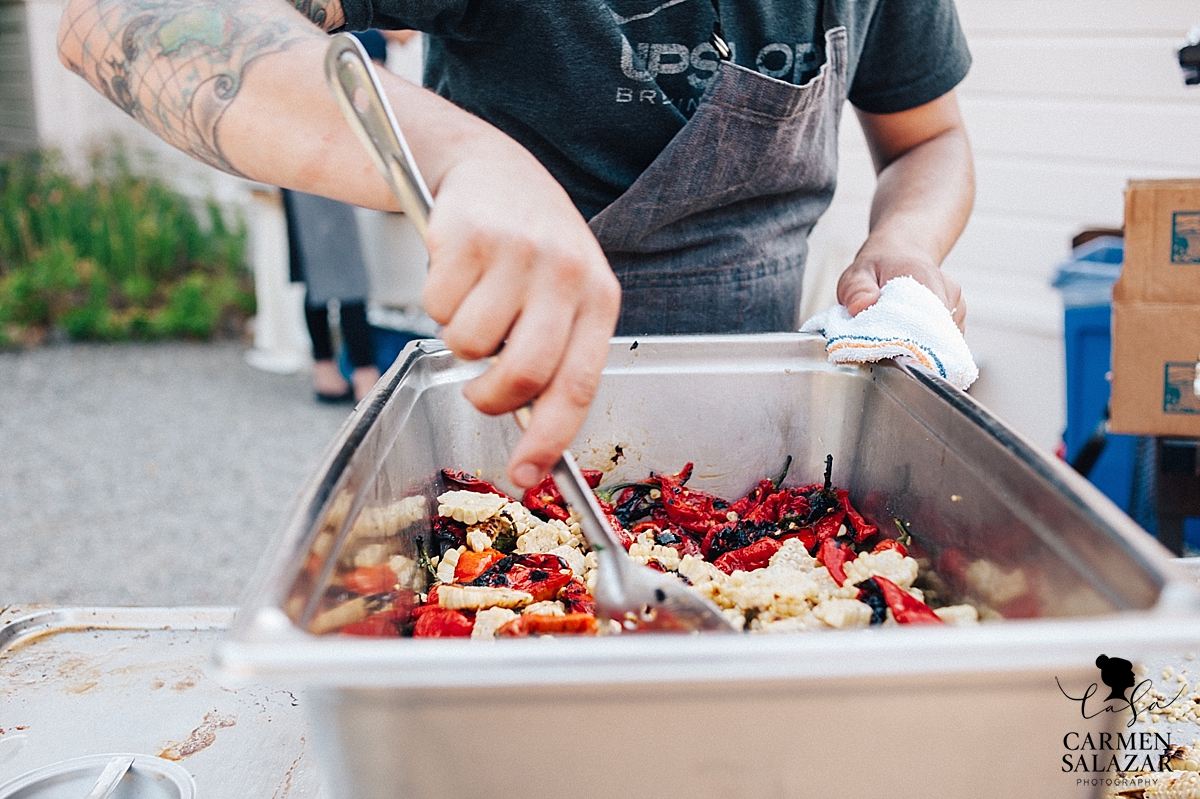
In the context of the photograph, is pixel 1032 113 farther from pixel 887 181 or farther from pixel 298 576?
pixel 298 576

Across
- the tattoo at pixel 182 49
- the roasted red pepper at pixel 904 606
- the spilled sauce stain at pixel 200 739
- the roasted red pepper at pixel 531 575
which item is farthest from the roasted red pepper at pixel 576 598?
the tattoo at pixel 182 49

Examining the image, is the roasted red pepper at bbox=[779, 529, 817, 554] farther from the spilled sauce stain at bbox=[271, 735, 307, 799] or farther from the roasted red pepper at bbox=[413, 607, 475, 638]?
the spilled sauce stain at bbox=[271, 735, 307, 799]

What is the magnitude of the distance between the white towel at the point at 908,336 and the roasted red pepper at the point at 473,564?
1.90 feet

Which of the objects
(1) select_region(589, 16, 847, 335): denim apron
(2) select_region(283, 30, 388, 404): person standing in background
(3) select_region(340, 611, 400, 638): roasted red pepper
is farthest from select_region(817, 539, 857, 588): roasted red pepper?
(2) select_region(283, 30, 388, 404): person standing in background

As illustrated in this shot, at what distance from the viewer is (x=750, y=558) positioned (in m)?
1.17

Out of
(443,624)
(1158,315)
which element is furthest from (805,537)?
(1158,315)

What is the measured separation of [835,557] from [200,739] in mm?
802

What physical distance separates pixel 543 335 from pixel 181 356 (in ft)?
22.0

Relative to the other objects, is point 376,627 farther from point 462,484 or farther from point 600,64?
point 600,64

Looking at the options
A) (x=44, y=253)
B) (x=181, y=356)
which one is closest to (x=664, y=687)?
(x=181, y=356)

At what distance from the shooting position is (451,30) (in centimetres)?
138

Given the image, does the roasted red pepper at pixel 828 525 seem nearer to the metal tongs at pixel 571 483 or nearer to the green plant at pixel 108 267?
the metal tongs at pixel 571 483

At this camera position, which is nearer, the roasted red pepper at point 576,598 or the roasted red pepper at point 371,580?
the roasted red pepper at point 371,580

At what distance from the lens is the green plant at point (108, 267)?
6820 millimetres
